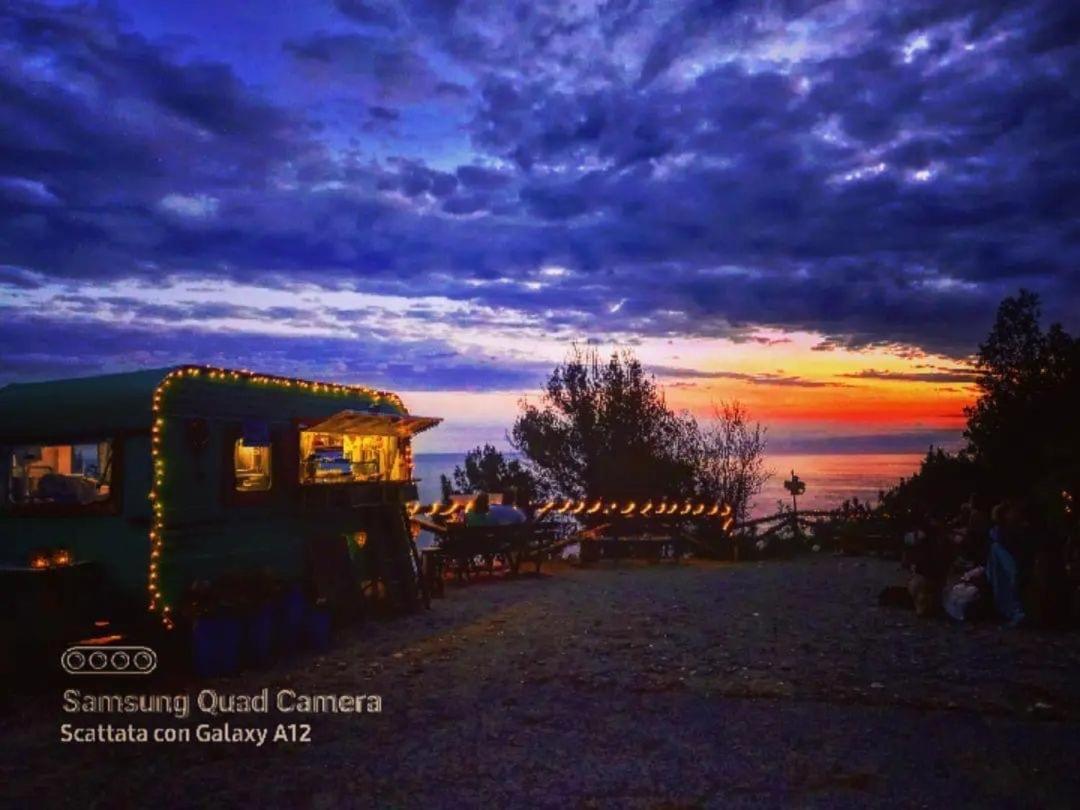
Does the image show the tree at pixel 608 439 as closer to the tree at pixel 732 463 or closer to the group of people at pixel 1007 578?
the tree at pixel 732 463

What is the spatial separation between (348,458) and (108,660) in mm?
4753

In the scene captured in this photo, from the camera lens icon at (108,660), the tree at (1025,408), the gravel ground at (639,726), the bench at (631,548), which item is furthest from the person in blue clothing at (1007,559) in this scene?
the bench at (631,548)

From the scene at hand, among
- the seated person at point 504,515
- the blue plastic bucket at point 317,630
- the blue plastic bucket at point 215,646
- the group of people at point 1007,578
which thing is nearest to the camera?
the blue plastic bucket at point 215,646

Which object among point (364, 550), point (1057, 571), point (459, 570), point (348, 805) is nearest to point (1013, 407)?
point (1057, 571)

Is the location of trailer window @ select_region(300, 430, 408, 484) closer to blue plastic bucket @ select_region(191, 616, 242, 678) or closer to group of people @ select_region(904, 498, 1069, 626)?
blue plastic bucket @ select_region(191, 616, 242, 678)

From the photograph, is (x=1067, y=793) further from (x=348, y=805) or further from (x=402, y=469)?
(x=402, y=469)

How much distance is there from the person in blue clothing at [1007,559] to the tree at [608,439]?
18.2m

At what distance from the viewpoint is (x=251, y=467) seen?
35.9 ft

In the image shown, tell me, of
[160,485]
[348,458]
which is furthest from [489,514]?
[160,485]

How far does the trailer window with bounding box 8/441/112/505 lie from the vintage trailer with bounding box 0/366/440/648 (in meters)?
0.01

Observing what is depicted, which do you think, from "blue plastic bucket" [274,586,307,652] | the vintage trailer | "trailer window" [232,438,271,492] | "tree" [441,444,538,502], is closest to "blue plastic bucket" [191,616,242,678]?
the vintage trailer

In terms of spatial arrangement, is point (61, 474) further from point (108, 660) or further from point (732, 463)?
point (732, 463)

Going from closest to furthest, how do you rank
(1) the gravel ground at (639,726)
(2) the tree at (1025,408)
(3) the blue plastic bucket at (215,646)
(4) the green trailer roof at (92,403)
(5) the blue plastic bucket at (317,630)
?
(1) the gravel ground at (639,726) → (3) the blue plastic bucket at (215,646) → (4) the green trailer roof at (92,403) → (5) the blue plastic bucket at (317,630) → (2) the tree at (1025,408)

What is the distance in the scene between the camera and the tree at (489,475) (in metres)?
32.8
